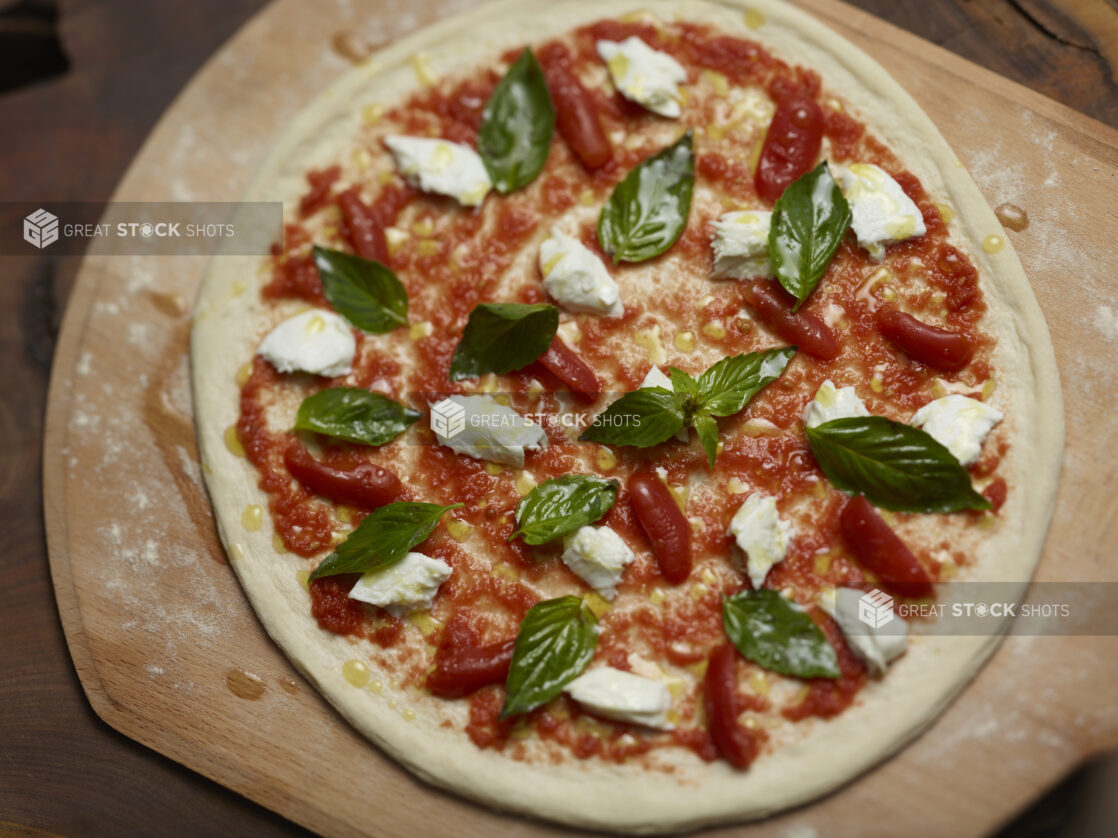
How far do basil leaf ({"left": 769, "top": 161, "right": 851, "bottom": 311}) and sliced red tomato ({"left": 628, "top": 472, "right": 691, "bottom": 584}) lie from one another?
103 centimetres

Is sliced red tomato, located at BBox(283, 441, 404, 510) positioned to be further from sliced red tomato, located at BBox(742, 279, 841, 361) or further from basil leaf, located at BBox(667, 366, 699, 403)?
sliced red tomato, located at BBox(742, 279, 841, 361)

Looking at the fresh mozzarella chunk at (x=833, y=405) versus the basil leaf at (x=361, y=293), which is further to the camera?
the basil leaf at (x=361, y=293)

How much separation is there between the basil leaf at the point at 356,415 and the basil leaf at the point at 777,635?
1.66 metres

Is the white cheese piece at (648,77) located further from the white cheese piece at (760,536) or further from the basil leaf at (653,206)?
the white cheese piece at (760,536)

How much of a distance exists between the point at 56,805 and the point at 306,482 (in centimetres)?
187

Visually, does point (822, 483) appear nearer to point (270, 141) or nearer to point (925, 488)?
point (925, 488)

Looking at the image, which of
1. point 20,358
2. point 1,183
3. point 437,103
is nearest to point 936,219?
point 437,103

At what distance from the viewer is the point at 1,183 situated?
471 centimetres

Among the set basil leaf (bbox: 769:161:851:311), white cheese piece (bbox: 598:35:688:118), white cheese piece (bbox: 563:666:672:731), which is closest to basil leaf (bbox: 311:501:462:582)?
white cheese piece (bbox: 563:666:672:731)

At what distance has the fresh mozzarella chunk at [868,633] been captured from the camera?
326 centimetres

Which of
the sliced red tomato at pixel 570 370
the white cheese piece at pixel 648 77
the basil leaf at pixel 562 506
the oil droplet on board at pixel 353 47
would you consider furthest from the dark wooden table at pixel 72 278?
the sliced red tomato at pixel 570 370

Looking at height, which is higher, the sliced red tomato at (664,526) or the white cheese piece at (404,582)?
the sliced red tomato at (664,526)

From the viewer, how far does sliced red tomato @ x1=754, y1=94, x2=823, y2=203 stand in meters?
3.79

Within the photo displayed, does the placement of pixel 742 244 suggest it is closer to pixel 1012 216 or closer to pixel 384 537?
pixel 1012 216
